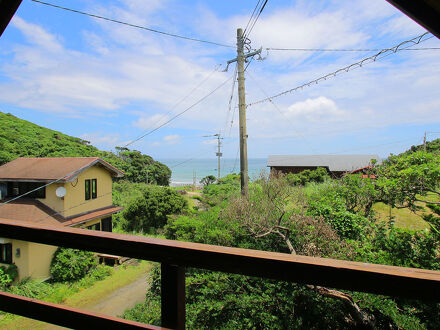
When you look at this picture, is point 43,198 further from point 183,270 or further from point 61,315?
point 183,270

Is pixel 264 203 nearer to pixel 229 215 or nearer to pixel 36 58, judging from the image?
pixel 229 215

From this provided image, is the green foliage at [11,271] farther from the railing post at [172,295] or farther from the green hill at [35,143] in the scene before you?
the railing post at [172,295]

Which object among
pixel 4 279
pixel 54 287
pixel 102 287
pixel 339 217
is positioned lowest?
pixel 102 287

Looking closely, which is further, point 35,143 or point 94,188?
point 94,188

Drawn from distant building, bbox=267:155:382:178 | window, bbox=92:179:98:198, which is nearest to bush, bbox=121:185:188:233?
window, bbox=92:179:98:198

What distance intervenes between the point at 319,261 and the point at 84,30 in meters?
6.16

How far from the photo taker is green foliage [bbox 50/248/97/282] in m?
7.66

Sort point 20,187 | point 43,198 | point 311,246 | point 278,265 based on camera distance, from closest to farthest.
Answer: point 278,265 < point 311,246 < point 20,187 < point 43,198

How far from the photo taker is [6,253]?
751cm

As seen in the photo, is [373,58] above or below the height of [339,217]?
above

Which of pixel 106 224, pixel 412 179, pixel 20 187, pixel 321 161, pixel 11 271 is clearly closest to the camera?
pixel 412 179

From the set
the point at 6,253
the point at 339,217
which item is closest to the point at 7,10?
the point at 339,217

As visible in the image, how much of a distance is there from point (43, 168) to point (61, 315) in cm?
870

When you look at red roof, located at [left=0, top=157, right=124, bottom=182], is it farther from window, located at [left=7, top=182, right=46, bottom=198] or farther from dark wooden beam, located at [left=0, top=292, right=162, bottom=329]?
dark wooden beam, located at [left=0, top=292, right=162, bottom=329]
